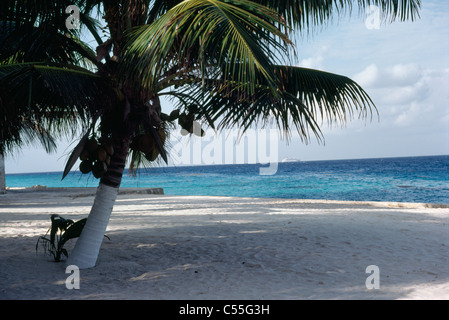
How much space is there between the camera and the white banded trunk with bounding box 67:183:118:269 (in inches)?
186

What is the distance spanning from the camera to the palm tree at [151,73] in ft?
10.9

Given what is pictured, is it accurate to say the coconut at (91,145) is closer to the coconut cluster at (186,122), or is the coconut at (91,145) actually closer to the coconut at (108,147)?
the coconut at (108,147)

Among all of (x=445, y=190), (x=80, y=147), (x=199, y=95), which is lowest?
(x=445, y=190)

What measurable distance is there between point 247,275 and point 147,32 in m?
2.67

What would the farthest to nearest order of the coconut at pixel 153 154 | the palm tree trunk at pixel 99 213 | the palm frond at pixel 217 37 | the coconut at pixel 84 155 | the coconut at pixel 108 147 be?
the palm tree trunk at pixel 99 213
the coconut at pixel 153 154
the coconut at pixel 108 147
the coconut at pixel 84 155
the palm frond at pixel 217 37

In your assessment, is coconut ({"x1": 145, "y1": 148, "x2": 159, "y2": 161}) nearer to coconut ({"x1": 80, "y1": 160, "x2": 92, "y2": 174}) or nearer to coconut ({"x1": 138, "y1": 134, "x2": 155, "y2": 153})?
coconut ({"x1": 138, "y1": 134, "x2": 155, "y2": 153})

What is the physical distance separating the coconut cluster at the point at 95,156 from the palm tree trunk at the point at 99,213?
273mm

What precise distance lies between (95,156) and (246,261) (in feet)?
7.17

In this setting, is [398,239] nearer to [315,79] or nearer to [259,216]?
[315,79]

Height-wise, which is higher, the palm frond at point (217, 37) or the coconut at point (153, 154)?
the palm frond at point (217, 37)

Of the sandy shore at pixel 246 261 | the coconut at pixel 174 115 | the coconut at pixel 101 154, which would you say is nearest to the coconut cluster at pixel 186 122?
the coconut at pixel 174 115

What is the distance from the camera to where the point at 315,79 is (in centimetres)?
550

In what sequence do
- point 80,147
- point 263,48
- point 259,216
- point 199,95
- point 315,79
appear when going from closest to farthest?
point 263,48, point 80,147, point 199,95, point 315,79, point 259,216
